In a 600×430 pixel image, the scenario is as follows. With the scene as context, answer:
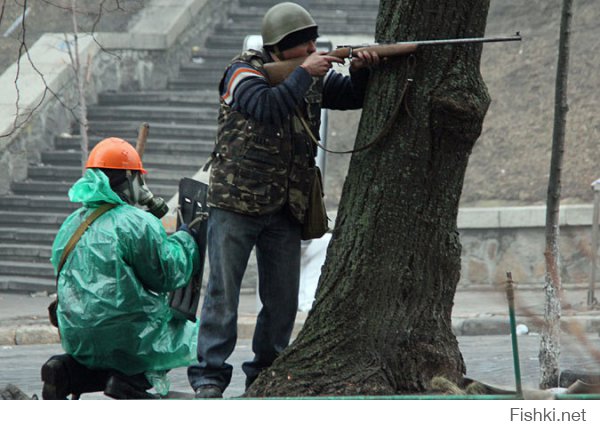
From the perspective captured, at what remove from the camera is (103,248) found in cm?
601

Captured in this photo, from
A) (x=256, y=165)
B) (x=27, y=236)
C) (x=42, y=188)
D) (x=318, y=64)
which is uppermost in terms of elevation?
(x=318, y=64)

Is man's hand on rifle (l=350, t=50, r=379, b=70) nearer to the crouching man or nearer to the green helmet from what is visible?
the green helmet

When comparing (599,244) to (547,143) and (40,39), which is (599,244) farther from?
(40,39)

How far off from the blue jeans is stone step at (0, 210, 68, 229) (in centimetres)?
873

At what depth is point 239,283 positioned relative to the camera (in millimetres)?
5855

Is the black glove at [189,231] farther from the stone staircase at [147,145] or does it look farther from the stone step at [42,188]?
the stone step at [42,188]

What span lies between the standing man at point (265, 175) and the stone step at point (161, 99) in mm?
10914

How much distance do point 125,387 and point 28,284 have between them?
24.7ft

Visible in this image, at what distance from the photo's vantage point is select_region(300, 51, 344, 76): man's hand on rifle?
18.3 feet

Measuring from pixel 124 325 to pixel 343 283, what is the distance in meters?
1.14

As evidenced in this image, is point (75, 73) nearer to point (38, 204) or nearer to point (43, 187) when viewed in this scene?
point (43, 187)

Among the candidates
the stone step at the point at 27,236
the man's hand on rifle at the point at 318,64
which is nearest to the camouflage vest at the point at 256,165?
the man's hand on rifle at the point at 318,64

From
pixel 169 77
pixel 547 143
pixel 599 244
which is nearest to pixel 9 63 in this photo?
pixel 169 77

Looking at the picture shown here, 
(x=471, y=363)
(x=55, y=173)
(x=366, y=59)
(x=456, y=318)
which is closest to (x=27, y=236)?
(x=55, y=173)
